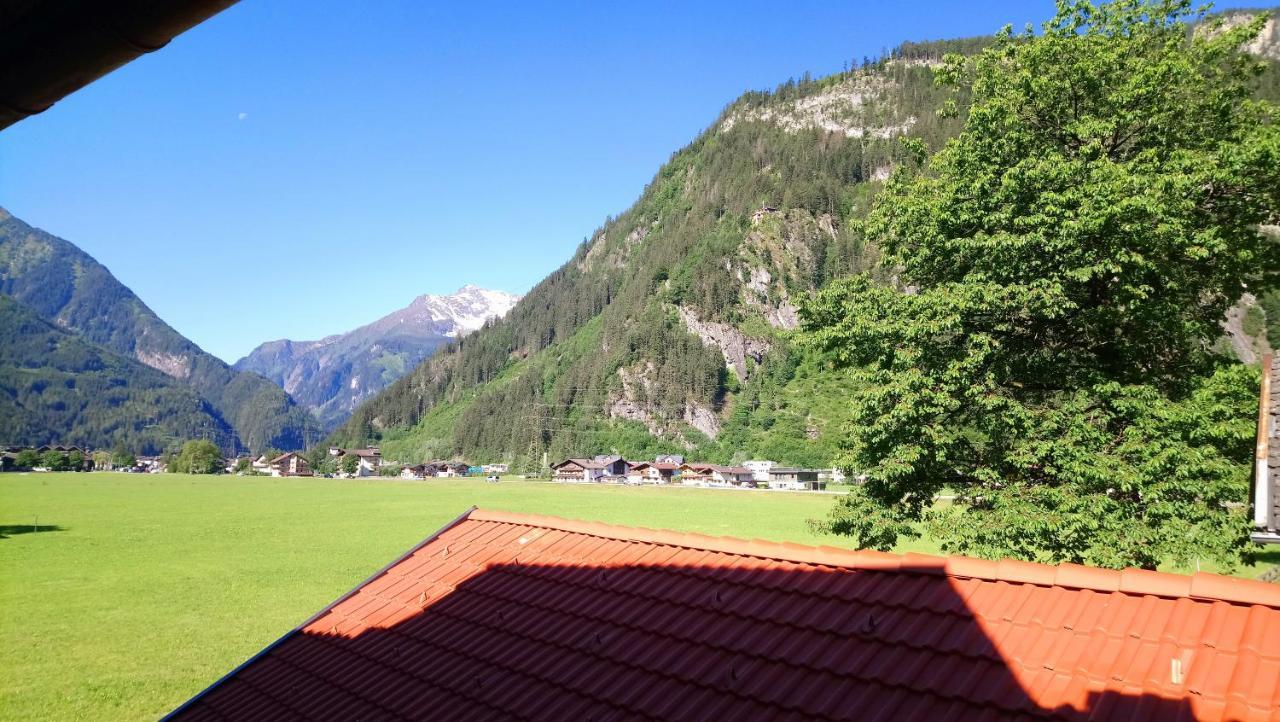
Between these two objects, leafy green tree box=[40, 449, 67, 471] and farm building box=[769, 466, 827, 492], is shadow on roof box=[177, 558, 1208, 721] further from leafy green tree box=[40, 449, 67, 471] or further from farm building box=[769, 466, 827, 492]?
leafy green tree box=[40, 449, 67, 471]

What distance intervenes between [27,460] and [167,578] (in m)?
184

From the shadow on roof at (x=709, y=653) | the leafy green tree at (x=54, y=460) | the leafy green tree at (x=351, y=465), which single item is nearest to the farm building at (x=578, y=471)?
the leafy green tree at (x=351, y=465)

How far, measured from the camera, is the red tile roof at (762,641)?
4.36 meters

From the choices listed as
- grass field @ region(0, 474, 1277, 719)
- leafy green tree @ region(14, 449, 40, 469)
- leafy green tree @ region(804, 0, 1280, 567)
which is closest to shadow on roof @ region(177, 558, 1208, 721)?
leafy green tree @ region(804, 0, 1280, 567)

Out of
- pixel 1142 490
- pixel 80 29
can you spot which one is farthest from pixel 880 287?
pixel 80 29

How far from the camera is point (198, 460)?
16775cm

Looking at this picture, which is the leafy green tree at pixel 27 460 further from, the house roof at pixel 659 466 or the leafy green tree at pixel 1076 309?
the leafy green tree at pixel 1076 309

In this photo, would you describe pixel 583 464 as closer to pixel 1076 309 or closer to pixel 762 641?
pixel 1076 309

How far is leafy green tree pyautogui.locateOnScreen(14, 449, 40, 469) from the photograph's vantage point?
168125 millimetres

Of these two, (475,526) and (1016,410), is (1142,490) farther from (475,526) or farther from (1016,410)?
(475,526)

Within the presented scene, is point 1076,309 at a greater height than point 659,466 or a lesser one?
greater

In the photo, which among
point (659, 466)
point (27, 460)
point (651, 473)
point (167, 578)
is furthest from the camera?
point (27, 460)

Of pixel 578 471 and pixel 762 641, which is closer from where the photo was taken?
pixel 762 641

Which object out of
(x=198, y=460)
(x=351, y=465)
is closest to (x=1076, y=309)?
(x=198, y=460)
